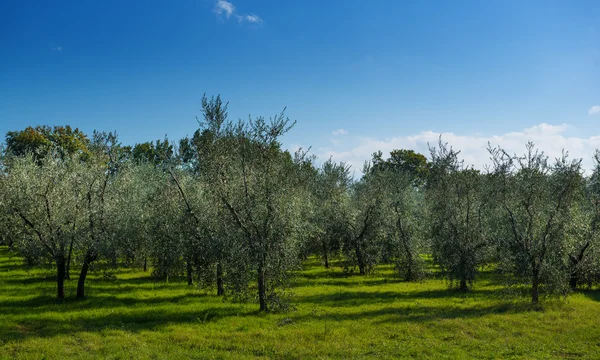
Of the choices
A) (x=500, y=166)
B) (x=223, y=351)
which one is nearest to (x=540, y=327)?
(x=500, y=166)

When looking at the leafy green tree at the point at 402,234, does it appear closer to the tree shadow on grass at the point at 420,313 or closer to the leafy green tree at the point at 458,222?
the leafy green tree at the point at 458,222

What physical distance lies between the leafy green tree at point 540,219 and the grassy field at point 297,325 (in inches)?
72.8

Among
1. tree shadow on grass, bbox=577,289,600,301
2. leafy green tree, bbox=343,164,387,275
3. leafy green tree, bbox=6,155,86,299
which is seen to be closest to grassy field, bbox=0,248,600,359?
tree shadow on grass, bbox=577,289,600,301

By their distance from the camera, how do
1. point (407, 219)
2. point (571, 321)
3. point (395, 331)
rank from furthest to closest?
point (407, 219) < point (571, 321) < point (395, 331)

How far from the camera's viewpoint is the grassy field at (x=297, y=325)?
15.8 m

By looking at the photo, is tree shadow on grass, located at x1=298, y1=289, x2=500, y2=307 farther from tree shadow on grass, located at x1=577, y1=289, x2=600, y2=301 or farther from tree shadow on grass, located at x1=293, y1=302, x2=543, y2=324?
tree shadow on grass, located at x1=577, y1=289, x2=600, y2=301

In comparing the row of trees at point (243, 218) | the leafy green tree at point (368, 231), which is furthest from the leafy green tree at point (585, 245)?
the leafy green tree at point (368, 231)

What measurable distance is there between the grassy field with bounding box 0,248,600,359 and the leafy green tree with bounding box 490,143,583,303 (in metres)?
1.85

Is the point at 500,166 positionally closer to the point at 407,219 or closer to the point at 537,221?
the point at 537,221

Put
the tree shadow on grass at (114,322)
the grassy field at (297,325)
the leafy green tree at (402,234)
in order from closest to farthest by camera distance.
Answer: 1. the grassy field at (297,325)
2. the tree shadow on grass at (114,322)
3. the leafy green tree at (402,234)

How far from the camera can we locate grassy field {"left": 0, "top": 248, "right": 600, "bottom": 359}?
15.8m

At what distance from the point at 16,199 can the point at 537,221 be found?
31.4 metres

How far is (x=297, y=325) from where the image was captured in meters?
19.6

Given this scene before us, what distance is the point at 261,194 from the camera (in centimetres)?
2208
